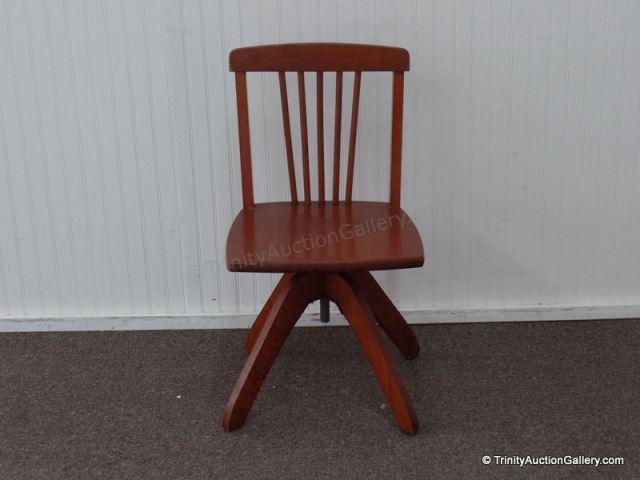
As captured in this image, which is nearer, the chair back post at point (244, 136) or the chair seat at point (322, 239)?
the chair seat at point (322, 239)

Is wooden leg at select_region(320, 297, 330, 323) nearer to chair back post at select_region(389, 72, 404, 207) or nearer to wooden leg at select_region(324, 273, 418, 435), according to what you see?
wooden leg at select_region(324, 273, 418, 435)

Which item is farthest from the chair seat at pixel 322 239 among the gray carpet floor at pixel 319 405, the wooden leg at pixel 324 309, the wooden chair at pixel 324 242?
the gray carpet floor at pixel 319 405

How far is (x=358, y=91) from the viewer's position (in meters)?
1.94

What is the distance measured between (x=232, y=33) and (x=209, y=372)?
0.86 m

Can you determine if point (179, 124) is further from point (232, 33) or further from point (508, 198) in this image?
point (508, 198)

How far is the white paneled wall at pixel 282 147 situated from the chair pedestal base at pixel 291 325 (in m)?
0.43

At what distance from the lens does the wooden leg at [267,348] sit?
5.85 feet

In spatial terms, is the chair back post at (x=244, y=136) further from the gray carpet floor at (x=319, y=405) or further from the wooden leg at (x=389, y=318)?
the gray carpet floor at (x=319, y=405)

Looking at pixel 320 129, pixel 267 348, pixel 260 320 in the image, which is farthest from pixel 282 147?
pixel 267 348

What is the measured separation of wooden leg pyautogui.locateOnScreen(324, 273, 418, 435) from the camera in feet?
5.74

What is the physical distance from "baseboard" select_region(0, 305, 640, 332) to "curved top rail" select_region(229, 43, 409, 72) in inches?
28.0

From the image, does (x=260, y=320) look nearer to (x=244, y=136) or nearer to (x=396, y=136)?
(x=244, y=136)

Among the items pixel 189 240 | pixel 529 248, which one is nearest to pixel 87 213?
pixel 189 240

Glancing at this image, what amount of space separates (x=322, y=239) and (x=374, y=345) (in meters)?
0.26
